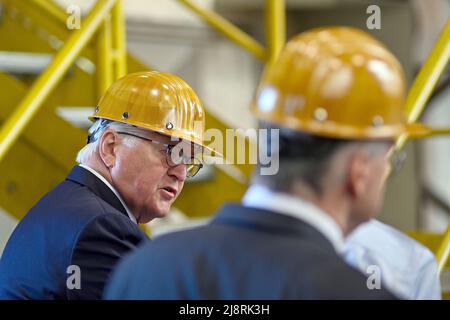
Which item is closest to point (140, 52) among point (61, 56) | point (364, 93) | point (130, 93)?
point (61, 56)

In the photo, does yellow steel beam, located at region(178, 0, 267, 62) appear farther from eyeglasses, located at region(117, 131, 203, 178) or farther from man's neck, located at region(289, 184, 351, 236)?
man's neck, located at region(289, 184, 351, 236)

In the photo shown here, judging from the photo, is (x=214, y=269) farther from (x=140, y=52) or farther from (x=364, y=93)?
(x=140, y=52)

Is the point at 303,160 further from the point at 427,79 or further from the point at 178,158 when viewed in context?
the point at 427,79

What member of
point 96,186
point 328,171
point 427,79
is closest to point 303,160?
point 328,171

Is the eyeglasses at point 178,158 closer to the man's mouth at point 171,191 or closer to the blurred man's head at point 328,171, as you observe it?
the man's mouth at point 171,191

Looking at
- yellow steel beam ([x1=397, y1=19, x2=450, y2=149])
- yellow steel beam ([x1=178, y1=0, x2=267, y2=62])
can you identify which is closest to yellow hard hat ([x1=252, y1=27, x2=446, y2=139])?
yellow steel beam ([x1=397, y1=19, x2=450, y2=149])

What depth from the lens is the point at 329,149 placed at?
1957 mm

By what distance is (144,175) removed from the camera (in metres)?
3.22

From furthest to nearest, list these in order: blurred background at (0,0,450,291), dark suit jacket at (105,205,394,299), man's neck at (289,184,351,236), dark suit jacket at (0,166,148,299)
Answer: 1. blurred background at (0,0,450,291)
2. dark suit jacket at (0,166,148,299)
3. man's neck at (289,184,351,236)
4. dark suit jacket at (105,205,394,299)

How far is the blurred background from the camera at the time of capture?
4.97m

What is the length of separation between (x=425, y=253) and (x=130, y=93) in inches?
44.8

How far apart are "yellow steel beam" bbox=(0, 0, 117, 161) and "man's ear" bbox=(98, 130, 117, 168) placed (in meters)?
0.38

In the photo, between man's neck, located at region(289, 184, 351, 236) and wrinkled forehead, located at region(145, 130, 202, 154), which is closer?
man's neck, located at region(289, 184, 351, 236)

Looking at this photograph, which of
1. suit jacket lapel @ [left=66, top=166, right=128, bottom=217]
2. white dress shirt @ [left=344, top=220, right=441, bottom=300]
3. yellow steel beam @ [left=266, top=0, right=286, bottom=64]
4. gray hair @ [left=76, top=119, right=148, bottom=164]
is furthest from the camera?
yellow steel beam @ [left=266, top=0, right=286, bottom=64]
